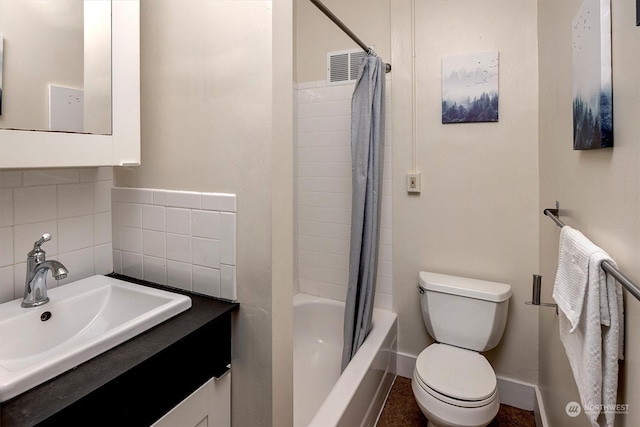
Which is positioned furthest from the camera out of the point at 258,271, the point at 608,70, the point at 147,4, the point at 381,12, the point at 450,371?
the point at 381,12

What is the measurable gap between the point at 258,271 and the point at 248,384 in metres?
0.38

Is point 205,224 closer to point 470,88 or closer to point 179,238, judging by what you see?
point 179,238

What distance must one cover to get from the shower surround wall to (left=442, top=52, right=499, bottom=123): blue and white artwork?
470 mm

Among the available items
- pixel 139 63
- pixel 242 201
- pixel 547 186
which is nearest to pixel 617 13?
pixel 547 186

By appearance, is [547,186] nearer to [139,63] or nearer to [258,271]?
[258,271]

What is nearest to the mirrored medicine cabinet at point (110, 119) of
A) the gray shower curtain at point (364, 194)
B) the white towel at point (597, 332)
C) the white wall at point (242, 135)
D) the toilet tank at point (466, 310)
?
the white wall at point (242, 135)

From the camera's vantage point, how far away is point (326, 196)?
244 cm

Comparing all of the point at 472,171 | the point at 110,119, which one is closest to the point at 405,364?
the point at 472,171

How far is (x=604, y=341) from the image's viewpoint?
2.76 feet

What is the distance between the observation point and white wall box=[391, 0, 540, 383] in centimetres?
190

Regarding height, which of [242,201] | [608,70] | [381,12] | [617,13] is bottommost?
[242,201]

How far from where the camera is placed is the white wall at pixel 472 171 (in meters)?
1.90

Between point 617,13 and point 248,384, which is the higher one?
point 617,13

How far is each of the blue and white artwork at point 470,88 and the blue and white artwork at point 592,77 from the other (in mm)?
746
